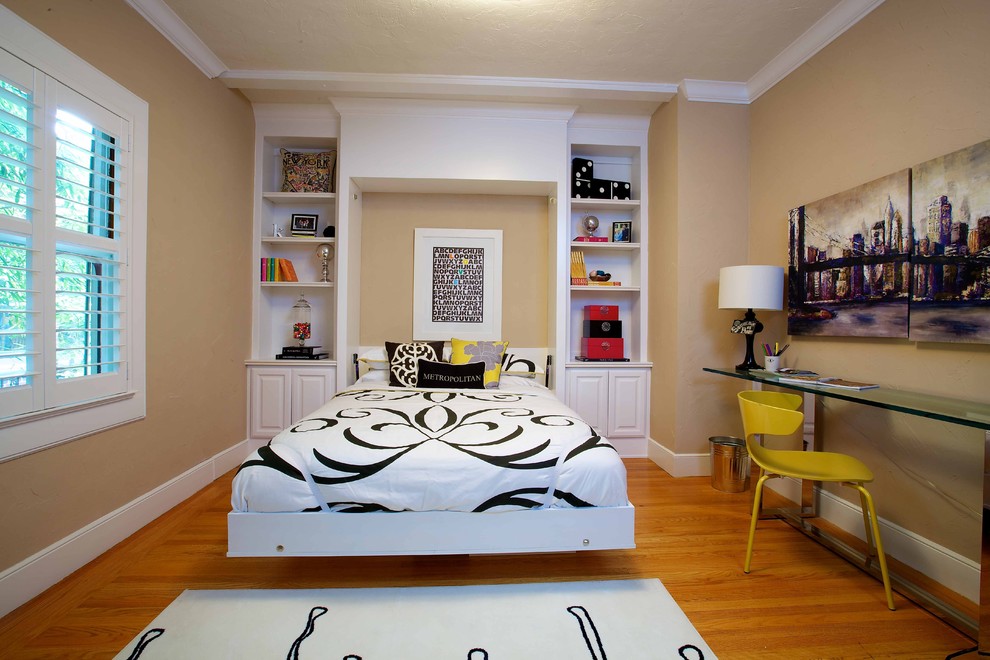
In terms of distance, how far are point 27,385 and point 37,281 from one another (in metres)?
0.41

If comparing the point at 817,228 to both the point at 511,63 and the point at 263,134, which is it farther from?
the point at 263,134

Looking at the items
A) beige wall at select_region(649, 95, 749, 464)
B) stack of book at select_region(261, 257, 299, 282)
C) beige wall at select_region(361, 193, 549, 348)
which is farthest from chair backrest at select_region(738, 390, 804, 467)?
stack of book at select_region(261, 257, 299, 282)

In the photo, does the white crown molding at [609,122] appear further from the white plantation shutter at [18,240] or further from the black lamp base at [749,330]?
the white plantation shutter at [18,240]

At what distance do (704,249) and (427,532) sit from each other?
2.60 metres

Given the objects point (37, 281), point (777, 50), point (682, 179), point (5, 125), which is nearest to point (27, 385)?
point (37, 281)

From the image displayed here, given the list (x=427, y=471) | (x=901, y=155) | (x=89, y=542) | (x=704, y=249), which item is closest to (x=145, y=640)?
(x=89, y=542)

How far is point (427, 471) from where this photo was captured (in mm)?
1615

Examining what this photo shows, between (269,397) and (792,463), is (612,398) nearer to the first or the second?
(792,463)

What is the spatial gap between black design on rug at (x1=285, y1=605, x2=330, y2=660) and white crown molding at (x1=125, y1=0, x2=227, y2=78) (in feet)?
9.83

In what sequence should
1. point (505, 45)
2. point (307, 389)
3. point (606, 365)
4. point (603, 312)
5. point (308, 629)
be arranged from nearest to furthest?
point (308, 629) < point (505, 45) < point (307, 389) < point (606, 365) < point (603, 312)

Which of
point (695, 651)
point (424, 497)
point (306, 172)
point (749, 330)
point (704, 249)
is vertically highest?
point (306, 172)

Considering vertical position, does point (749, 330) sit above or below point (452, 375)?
above

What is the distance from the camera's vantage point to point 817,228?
2357 millimetres

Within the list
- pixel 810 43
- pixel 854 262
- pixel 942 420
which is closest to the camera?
pixel 942 420
